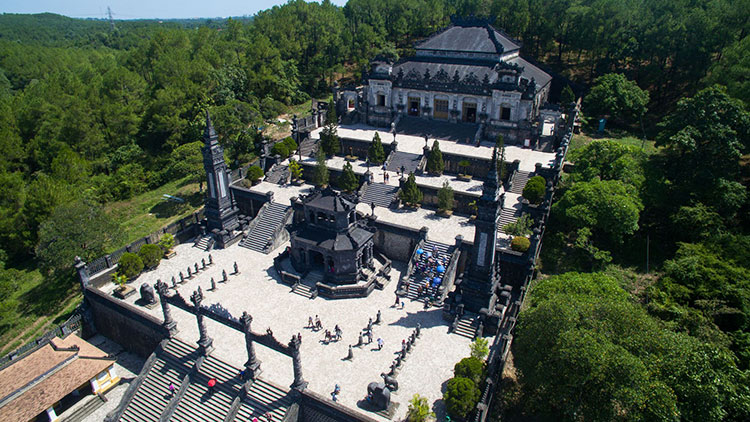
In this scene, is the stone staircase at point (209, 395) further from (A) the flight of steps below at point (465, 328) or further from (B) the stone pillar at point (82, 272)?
(A) the flight of steps below at point (465, 328)

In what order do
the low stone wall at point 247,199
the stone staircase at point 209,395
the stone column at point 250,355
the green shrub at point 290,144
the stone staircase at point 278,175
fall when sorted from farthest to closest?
the green shrub at point 290,144 < the stone staircase at point 278,175 < the low stone wall at point 247,199 < the stone staircase at point 209,395 < the stone column at point 250,355

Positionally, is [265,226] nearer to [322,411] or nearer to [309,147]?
[309,147]

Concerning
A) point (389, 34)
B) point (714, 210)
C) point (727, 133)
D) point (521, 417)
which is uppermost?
point (389, 34)

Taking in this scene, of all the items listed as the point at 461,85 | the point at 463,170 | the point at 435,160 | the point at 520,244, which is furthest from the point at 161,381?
the point at 461,85

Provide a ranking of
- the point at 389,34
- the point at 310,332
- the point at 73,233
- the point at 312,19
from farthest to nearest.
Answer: the point at 389,34
the point at 312,19
the point at 73,233
the point at 310,332

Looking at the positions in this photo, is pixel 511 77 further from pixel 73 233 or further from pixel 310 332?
pixel 73 233

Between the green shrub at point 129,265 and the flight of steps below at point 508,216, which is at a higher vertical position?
the flight of steps below at point 508,216

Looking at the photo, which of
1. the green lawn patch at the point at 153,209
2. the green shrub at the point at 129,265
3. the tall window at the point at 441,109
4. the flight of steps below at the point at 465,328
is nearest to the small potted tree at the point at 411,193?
the flight of steps below at the point at 465,328

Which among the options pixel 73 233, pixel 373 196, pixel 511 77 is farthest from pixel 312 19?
pixel 73 233
